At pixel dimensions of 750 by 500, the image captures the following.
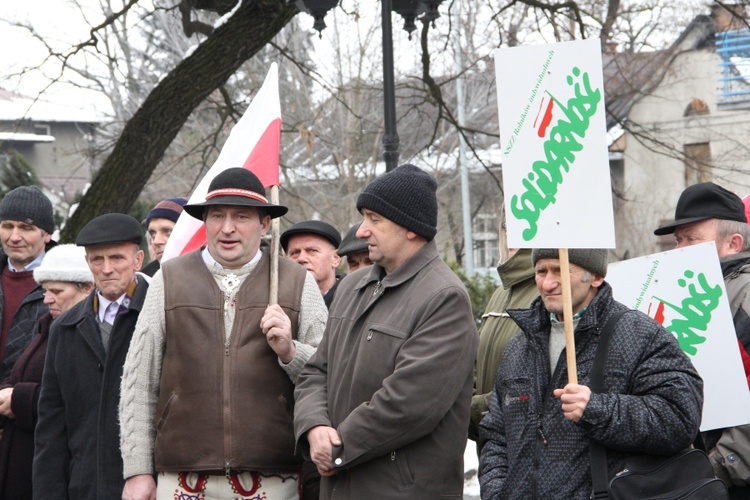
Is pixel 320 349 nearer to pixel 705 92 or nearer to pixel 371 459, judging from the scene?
pixel 371 459

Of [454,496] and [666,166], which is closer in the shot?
[454,496]

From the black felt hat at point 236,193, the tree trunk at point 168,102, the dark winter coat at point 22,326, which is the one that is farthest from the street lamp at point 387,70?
the black felt hat at point 236,193

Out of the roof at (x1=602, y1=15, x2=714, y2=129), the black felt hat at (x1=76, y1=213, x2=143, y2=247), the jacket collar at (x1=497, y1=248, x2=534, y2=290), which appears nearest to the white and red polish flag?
the black felt hat at (x1=76, y1=213, x2=143, y2=247)

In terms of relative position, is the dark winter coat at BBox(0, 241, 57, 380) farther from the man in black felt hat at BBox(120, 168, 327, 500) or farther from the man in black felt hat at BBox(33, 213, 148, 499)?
the man in black felt hat at BBox(120, 168, 327, 500)

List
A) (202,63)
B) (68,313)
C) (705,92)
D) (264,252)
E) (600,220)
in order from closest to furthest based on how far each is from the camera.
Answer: (600,220)
(264,252)
(68,313)
(202,63)
(705,92)

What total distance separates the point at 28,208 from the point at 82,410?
1785 millimetres

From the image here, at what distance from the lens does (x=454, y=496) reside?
14.1 ft

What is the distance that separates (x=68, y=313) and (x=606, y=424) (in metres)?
2.85

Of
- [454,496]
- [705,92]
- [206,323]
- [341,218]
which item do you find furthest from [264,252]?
[705,92]

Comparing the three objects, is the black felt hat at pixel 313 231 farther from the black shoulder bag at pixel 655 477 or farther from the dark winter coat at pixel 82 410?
the black shoulder bag at pixel 655 477

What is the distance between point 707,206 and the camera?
5230 mm

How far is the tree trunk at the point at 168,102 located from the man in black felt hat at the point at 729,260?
17.4 ft

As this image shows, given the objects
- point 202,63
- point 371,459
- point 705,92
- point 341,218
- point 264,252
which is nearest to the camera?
point 371,459

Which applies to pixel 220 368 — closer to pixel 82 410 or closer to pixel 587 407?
pixel 82 410
